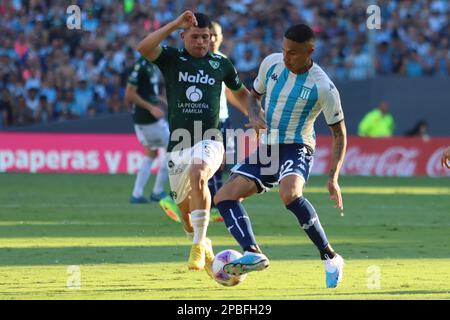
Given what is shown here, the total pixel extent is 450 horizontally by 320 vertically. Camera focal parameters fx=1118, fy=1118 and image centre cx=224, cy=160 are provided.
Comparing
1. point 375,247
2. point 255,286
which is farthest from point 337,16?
point 255,286


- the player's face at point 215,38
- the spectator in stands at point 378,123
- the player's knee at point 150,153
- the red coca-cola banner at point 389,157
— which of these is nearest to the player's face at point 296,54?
the player's face at point 215,38

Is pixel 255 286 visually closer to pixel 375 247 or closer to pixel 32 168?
pixel 375 247

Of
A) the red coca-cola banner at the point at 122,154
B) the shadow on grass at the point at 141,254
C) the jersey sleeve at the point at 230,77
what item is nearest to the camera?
the jersey sleeve at the point at 230,77

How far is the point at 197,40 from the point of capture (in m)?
10.6

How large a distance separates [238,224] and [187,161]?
49.7 inches

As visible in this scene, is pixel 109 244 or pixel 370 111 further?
pixel 370 111

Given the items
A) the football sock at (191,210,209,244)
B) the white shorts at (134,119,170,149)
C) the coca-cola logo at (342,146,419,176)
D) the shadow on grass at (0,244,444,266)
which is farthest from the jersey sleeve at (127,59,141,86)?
the coca-cola logo at (342,146,419,176)

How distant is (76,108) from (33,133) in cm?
175

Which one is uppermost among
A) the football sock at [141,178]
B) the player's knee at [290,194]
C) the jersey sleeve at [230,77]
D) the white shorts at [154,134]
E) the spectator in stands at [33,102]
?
the jersey sleeve at [230,77]

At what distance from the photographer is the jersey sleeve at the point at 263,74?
10.0 m

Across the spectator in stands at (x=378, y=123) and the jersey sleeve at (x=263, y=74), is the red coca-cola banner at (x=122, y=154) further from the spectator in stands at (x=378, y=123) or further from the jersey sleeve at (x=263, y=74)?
the jersey sleeve at (x=263, y=74)

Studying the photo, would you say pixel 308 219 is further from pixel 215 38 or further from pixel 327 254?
pixel 215 38

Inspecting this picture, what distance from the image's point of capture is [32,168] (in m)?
24.6
